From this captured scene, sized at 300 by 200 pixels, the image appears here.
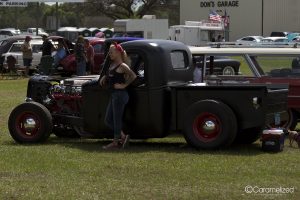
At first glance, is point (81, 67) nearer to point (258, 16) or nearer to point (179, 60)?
point (179, 60)

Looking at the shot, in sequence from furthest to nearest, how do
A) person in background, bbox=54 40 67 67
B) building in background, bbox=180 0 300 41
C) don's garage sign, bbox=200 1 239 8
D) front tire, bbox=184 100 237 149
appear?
don's garage sign, bbox=200 1 239 8 < building in background, bbox=180 0 300 41 < person in background, bbox=54 40 67 67 < front tire, bbox=184 100 237 149

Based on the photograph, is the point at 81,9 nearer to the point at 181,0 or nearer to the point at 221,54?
the point at 181,0

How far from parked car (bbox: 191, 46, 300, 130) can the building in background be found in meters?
65.6

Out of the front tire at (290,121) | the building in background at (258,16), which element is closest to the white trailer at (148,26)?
the building in background at (258,16)

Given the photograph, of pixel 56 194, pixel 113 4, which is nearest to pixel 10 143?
pixel 56 194

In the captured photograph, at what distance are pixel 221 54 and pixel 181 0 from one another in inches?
2812

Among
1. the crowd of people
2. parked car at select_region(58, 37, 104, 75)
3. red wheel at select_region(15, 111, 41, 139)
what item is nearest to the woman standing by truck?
red wheel at select_region(15, 111, 41, 139)

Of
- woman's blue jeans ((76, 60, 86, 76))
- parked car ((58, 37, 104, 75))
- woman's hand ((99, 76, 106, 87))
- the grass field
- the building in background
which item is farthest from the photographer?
the building in background

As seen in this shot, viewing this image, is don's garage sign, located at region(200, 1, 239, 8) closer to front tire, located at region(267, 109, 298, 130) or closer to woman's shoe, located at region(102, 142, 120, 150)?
front tire, located at region(267, 109, 298, 130)

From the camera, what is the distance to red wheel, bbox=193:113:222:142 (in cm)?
970

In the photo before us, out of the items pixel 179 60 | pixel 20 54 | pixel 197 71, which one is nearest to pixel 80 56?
pixel 20 54

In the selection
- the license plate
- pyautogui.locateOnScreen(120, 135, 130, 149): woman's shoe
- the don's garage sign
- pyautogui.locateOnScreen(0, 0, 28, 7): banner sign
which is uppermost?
the don's garage sign

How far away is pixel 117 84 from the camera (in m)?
9.79

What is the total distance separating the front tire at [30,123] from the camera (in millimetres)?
10477
